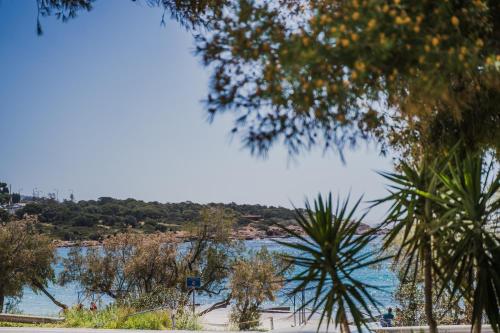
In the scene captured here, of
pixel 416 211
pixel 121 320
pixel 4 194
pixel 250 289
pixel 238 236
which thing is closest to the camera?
pixel 416 211

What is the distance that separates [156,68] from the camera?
802 inches

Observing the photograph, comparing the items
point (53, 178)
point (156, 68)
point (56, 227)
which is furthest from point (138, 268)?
point (53, 178)

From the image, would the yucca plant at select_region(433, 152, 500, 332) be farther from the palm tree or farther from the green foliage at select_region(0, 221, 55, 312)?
the green foliage at select_region(0, 221, 55, 312)

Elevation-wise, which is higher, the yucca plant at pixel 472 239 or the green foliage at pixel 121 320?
the yucca plant at pixel 472 239

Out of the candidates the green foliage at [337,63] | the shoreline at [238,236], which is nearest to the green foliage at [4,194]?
the shoreline at [238,236]

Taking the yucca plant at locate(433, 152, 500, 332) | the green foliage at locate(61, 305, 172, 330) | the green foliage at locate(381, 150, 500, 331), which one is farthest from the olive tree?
the yucca plant at locate(433, 152, 500, 332)

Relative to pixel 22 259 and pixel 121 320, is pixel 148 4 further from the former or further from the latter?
pixel 22 259

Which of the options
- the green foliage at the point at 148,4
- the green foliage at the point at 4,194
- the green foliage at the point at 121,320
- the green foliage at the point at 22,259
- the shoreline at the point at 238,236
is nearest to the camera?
the green foliage at the point at 148,4

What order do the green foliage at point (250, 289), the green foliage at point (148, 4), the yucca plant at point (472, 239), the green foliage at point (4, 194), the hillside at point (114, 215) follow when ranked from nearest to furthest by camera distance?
the yucca plant at point (472, 239) < the green foliage at point (148, 4) < the green foliage at point (250, 289) < the hillside at point (114, 215) < the green foliage at point (4, 194)

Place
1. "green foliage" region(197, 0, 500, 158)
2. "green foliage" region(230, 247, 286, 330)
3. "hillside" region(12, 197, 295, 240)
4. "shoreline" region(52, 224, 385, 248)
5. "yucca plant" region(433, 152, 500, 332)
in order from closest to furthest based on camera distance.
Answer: "green foliage" region(197, 0, 500, 158) < "yucca plant" region(433, 152, 500, 332) < "green foliage" region(230, 247, 286, 330) < "shoreline" region(52, 224, 385, 248) < "hillside" region(12, 197, 295, 240)


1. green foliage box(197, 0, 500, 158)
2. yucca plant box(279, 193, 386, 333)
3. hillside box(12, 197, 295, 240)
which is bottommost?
yucca plant box(279, 193, 386, 333)

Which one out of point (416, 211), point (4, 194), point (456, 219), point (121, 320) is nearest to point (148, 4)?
point (416, 211)

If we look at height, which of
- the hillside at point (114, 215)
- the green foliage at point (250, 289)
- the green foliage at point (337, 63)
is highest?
the hillside at point (114, 215)

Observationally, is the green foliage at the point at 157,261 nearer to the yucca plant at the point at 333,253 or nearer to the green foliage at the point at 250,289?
the green foliage at the point at 250,289
